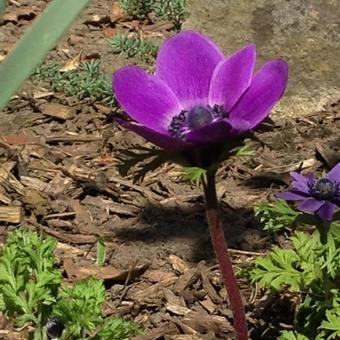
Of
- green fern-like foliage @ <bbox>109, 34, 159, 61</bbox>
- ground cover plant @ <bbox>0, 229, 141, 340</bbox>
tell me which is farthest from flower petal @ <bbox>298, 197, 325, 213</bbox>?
green fern-like foliage @ <bbox>109, 34, 159, 61</bbox>

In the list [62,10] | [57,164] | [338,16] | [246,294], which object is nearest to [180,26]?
[338,16]

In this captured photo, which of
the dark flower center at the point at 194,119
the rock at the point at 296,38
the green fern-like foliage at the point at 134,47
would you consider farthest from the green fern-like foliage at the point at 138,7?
the dark flower center at the point at 194,119

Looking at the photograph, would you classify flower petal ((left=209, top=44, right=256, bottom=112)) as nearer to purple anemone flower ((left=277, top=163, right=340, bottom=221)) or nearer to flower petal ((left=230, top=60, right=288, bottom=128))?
flower petal ((left=230, top=60, right=288, bottom=128))

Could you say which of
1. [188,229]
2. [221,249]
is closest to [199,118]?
[221,249]

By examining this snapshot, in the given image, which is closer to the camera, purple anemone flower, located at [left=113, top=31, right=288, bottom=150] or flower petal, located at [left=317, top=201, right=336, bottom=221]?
purple anemone flower, located at [left=113, top=31, right=288, bottom=150]

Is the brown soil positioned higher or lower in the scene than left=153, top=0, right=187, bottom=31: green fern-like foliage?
lower

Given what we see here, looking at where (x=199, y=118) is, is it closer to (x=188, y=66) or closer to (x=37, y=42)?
(x=188, y=66)

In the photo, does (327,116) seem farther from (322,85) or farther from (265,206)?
(265,206)
